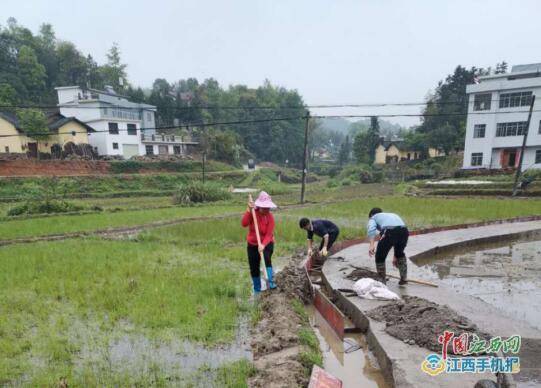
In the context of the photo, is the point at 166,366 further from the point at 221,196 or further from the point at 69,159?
the point at 69,159

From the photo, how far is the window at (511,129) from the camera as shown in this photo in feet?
96.0

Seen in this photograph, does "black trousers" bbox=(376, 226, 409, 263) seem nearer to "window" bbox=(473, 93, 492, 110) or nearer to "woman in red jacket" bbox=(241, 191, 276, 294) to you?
"woman in red jacket" bbox=(241, 191, 276, 294)

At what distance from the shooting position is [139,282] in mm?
6246

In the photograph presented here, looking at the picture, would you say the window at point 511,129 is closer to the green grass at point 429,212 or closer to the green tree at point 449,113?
the green tree at point 449,113

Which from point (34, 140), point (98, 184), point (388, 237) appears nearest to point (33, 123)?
point (34, 140)

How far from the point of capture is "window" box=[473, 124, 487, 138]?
30.7 metres

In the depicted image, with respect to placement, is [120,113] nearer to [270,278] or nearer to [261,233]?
[261,233]

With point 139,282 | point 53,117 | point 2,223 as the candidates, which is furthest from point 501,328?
point 53,117

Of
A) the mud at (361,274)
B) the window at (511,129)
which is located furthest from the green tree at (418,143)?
the mud at (361,274)

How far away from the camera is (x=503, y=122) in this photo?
30000 mm

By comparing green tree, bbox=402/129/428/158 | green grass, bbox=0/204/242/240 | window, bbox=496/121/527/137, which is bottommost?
green grass, bbox=0/204/242/240

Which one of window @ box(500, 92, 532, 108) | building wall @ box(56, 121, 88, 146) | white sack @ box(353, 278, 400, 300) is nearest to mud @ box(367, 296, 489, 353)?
white sack @ box(353, 278, 400, 300)

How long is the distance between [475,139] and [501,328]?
105 feet

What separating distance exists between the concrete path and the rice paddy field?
1.52 meters
